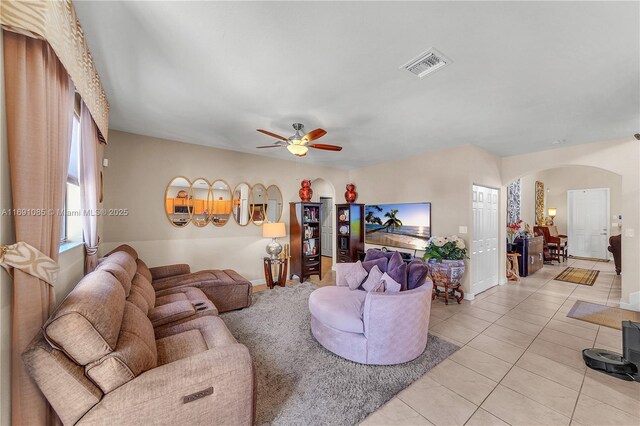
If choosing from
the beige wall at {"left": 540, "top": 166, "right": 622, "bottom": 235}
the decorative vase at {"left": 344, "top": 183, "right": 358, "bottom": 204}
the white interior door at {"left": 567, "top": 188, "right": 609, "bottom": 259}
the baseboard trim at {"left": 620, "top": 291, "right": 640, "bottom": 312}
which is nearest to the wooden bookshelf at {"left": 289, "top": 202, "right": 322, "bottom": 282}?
the decorative vase at {"left": 344, "top": 183, "right": 358, "bottom": 204}

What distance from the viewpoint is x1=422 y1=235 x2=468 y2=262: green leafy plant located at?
12.6 ft

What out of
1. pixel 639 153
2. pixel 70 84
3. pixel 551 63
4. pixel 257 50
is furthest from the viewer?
pixel 639 153

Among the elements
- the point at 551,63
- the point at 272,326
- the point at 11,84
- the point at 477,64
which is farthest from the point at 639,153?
the point at 11,84

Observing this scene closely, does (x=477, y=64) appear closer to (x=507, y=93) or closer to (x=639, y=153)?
(x=507, y=93)

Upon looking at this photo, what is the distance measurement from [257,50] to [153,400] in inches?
88.4

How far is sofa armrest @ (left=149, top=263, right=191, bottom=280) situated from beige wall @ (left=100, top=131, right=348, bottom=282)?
0.33 m

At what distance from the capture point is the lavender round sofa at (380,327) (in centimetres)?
221

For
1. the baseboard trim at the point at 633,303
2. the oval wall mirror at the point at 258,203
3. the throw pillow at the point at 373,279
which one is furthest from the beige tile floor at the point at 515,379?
the oval wall mirror at the point at 258,203

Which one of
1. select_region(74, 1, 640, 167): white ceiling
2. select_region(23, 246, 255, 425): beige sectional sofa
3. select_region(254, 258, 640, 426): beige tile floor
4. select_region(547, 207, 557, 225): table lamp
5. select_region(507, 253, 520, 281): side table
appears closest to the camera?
select_region(23, 246, 255, 425): beige sectional sofa

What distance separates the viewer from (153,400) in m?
1.23

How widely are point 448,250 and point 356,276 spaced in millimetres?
1804

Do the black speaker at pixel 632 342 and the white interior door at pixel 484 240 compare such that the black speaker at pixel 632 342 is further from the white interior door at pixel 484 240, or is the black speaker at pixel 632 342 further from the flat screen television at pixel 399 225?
the flat screen television at pixel 399 225

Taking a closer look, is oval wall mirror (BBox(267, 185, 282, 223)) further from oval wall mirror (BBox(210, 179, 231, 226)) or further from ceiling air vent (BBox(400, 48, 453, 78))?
ceiling air vent (BBox(400, 48, 453, 78))

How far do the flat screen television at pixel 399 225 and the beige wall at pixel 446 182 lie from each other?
0.42 ft
